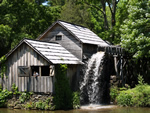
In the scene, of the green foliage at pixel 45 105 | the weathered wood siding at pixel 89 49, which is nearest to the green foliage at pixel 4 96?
the green foliage at pixel 45 105

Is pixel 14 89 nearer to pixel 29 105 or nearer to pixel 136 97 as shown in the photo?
pixel 29 105

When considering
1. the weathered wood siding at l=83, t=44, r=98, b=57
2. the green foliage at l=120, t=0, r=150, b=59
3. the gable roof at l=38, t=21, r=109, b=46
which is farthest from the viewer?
the weathered wood siding at l=83, t=44, r=98, b=57

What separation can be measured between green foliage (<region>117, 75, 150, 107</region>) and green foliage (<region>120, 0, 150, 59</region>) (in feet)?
11.5

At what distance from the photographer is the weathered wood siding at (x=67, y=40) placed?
73.0 ft

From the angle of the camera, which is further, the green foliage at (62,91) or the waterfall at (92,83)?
the waterfall at (92,83)

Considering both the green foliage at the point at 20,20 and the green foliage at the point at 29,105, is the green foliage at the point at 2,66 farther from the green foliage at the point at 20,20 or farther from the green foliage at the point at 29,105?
the green foliage at the point at 20,20

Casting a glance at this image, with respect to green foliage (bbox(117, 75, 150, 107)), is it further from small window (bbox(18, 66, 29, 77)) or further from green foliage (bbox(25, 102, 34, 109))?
small window (bbox(18, 66, 29, 77))

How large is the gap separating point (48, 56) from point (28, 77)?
2125mm

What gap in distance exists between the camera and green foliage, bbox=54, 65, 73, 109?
1864 centimetres

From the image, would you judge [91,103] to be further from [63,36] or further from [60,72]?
[63,36]

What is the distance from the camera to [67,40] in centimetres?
2275

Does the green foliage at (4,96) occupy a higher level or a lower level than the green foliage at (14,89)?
lower

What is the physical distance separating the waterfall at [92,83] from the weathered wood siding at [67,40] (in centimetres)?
Answer: 143

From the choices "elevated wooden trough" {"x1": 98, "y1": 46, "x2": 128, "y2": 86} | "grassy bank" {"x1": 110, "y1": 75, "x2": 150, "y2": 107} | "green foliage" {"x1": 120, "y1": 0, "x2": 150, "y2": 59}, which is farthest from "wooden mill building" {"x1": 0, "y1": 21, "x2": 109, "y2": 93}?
"grassy bank" {"x1": 110, "y1": 75, "x2": 150, "y2": 107}
